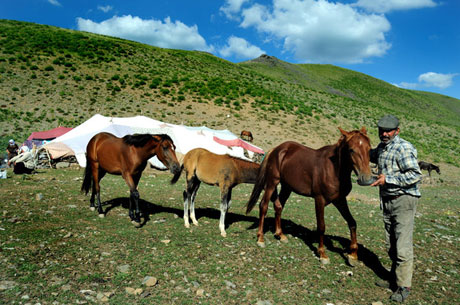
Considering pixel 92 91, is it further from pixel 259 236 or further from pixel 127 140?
pixel 259 236

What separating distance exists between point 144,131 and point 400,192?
19.3 metres

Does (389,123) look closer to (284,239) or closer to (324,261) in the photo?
(324,261)

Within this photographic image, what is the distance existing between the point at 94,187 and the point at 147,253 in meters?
4.01

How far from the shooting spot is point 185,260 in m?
5.71

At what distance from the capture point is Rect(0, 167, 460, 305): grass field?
4.51 metres

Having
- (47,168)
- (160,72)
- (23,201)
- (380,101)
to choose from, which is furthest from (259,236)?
(380,101)

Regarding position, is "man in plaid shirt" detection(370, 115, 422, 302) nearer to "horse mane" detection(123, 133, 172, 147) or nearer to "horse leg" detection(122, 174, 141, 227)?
"horse mane" detection(123, 133, 172, 147)

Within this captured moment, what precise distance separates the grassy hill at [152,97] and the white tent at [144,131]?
9150 mm

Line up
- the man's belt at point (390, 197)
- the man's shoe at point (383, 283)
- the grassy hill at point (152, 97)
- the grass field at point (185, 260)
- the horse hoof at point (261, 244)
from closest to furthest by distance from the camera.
Answer: 1. the grass field at point (185, 260)
2. the man's belt at point (390, 197)
3. the man's shoe at point (383, 283)
4. the horse hoof at point (261, 244)
5. the grassy hill at point (152, 97)

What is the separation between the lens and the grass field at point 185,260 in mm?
4508

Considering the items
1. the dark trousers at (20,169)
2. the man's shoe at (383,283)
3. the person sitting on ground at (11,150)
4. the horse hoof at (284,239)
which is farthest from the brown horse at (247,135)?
the man's shoe at (383,283)

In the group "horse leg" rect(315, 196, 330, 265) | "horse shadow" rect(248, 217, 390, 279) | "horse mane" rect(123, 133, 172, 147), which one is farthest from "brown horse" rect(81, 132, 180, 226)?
"horse leg" rect(315, 196, 330, 265)

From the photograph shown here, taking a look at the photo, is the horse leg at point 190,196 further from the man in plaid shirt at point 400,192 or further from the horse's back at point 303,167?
the man in plaid shirt at point 400,192

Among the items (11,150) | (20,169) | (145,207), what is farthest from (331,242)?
(11,150)
